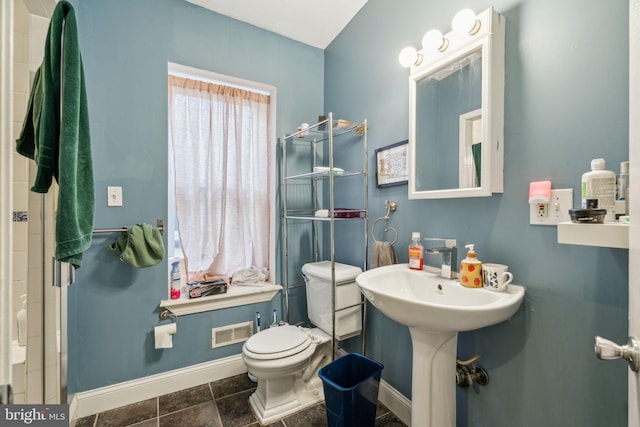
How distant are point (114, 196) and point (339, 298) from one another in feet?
4.82

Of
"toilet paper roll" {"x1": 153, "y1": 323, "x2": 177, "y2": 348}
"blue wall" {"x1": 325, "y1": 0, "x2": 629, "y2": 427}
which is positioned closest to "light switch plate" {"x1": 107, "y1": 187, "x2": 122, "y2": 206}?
"toilet paper roll" {"x1": 153, "y1": 323, "x2": 177, "y2": 348}

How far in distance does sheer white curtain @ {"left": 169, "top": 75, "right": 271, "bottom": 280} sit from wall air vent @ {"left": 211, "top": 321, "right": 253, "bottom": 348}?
0.38 meters

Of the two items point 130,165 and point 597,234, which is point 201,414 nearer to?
point 130,165

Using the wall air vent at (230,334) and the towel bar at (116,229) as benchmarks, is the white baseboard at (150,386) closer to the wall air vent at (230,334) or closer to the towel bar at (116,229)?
the wall air vent at (230,334)

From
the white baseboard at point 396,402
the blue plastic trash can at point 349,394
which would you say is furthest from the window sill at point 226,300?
the white baseboard at point 396,402

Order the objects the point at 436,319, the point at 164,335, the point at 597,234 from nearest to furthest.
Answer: the point at 597,234
the point at 436,319
the point at 164,335

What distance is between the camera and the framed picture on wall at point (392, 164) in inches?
62.6

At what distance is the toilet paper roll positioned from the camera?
1.73m

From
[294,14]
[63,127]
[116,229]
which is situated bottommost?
[116,229]

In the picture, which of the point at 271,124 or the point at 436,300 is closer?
the point at 436,300

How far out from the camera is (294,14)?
1968 mm

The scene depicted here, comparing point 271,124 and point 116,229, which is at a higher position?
point 271,124

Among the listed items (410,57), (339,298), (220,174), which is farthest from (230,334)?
(410,57)

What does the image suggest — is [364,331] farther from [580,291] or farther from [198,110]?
[198,110]
